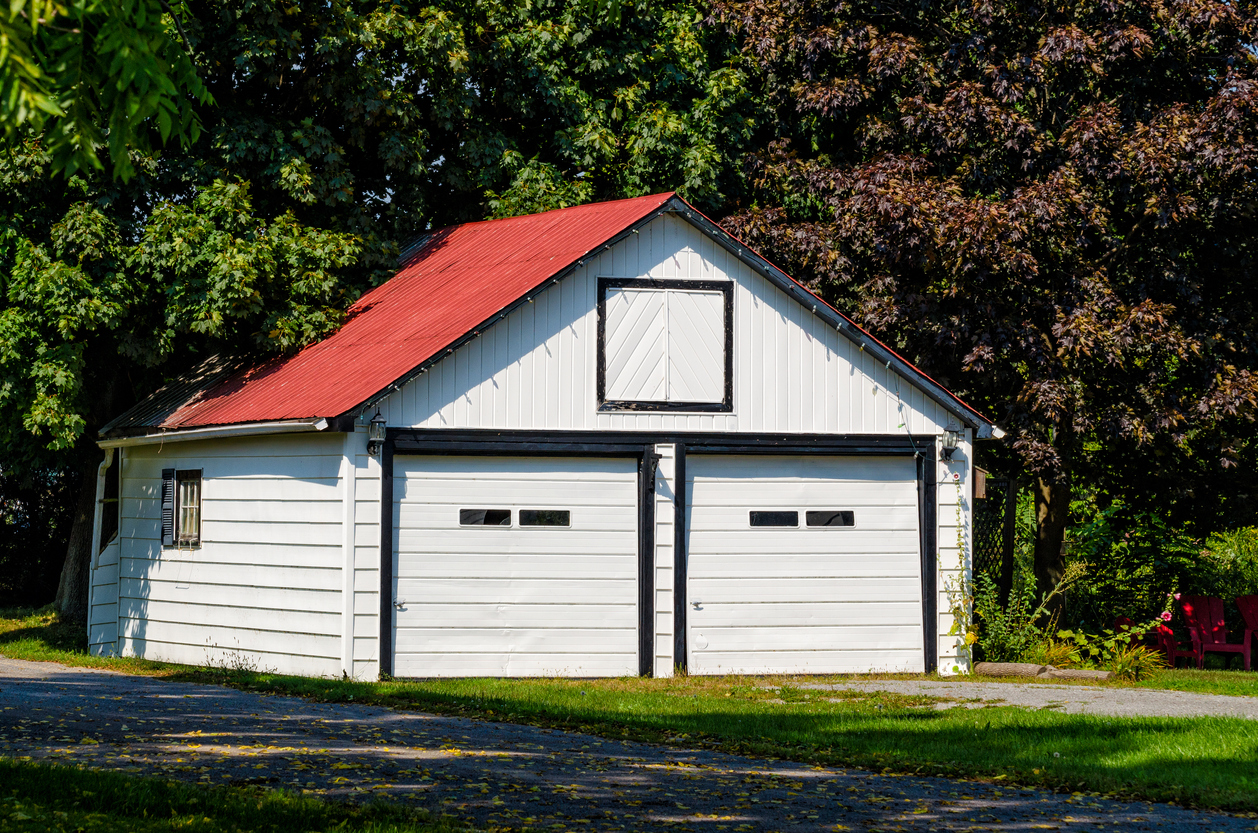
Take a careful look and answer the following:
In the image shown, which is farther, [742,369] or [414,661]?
[742,369]

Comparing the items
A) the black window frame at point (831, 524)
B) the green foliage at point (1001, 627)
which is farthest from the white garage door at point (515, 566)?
the green foliage at point (1001, 627)

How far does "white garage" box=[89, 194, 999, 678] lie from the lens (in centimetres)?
1547

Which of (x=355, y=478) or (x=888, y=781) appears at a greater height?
(x=355, y=478)

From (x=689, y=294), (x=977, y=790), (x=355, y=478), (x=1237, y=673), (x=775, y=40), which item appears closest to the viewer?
(x=977, y=790)

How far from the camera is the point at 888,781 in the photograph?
31.1 feet

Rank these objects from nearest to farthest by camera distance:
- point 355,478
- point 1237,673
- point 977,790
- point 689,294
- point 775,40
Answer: point 977,790 → point 355,478 → point 689,294 → point 1237,673 → point 775,40

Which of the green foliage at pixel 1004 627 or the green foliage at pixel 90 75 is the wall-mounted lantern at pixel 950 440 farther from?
the green foliage at pixel 90 75

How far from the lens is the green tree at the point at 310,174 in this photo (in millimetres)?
18156

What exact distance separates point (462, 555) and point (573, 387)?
217 cm

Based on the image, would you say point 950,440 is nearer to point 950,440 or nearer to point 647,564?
point 950,440

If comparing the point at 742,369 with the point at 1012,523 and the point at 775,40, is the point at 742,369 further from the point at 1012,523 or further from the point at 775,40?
the point at 775,40

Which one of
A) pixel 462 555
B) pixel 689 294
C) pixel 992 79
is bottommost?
pixel 462 555

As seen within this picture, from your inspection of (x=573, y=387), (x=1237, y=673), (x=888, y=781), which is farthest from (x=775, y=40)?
(x=888, y=781)

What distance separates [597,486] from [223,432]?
14.1ft
